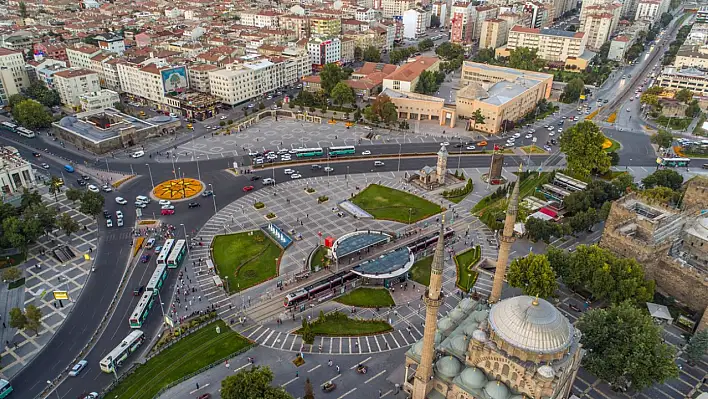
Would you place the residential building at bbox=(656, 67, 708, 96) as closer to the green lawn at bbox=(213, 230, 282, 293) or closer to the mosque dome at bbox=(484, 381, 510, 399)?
the green lawn at bbox=(213, 230, 282, 293)

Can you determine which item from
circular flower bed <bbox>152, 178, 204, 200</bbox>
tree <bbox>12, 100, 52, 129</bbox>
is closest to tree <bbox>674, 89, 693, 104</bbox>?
circular flower bed <bbox>152, 178, 204, 200</bbox>

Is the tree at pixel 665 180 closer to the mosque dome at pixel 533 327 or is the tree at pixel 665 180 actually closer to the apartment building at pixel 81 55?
the mosque dome at pixel 533 327

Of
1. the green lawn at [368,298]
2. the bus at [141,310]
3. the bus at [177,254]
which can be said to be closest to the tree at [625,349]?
the green lawn at [368,298]

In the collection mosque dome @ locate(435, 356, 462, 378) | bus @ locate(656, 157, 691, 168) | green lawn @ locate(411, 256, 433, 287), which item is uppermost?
mosque dome @ locate(435, 356, 462, 378)

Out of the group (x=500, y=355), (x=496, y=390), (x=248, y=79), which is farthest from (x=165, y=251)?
(x=248, y=79)

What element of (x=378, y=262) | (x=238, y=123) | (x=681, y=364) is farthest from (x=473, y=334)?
(x=238, y=123)

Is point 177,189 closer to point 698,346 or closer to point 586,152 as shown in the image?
point 586,152
